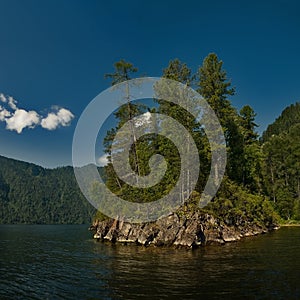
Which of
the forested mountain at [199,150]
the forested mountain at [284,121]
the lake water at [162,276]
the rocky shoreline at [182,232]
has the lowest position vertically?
the lake water at [162,276]

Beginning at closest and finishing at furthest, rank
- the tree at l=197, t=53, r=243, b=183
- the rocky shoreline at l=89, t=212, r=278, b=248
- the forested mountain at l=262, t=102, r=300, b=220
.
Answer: the rocky shoreline at l=89, t=212, r=278, b=248 < the tree at l=197, t=53, r=243, b=183 < the forested mountain at l=262, t=102, r=300, b=220

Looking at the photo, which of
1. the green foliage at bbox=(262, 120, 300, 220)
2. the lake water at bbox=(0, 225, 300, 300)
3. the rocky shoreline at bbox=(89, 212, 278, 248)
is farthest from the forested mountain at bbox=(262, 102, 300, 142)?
the lake water at bbox=(0, 225, 300, 300)

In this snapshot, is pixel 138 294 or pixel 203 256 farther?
pixel 203 256

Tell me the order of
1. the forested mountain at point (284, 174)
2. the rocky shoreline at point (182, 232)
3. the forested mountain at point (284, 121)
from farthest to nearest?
the forested mountain at point (284, 121) < the forested mountain at point (284, 174) < the rocky shoreline at point (182, 232)

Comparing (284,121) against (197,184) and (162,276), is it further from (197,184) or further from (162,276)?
(162,276)

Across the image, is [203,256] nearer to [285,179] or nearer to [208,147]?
[208,147]

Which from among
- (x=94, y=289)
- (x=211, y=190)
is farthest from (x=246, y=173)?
(x=94, y=289)

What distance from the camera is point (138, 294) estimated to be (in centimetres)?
1510

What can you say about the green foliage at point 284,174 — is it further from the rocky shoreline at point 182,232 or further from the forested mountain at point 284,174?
the rocky shoreline at point 182,232

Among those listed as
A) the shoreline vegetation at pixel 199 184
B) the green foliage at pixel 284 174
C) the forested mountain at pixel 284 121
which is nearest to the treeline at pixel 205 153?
the shoreline vegetation at pixel 199 184

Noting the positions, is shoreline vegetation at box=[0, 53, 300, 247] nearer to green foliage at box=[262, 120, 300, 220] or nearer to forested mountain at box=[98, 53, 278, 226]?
forested mountain at box=[98, 53, 278, 226]

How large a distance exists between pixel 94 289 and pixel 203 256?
12.4m

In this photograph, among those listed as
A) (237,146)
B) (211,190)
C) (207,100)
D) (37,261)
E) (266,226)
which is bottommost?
(37,261)

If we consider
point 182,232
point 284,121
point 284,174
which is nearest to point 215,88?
point 182,232
